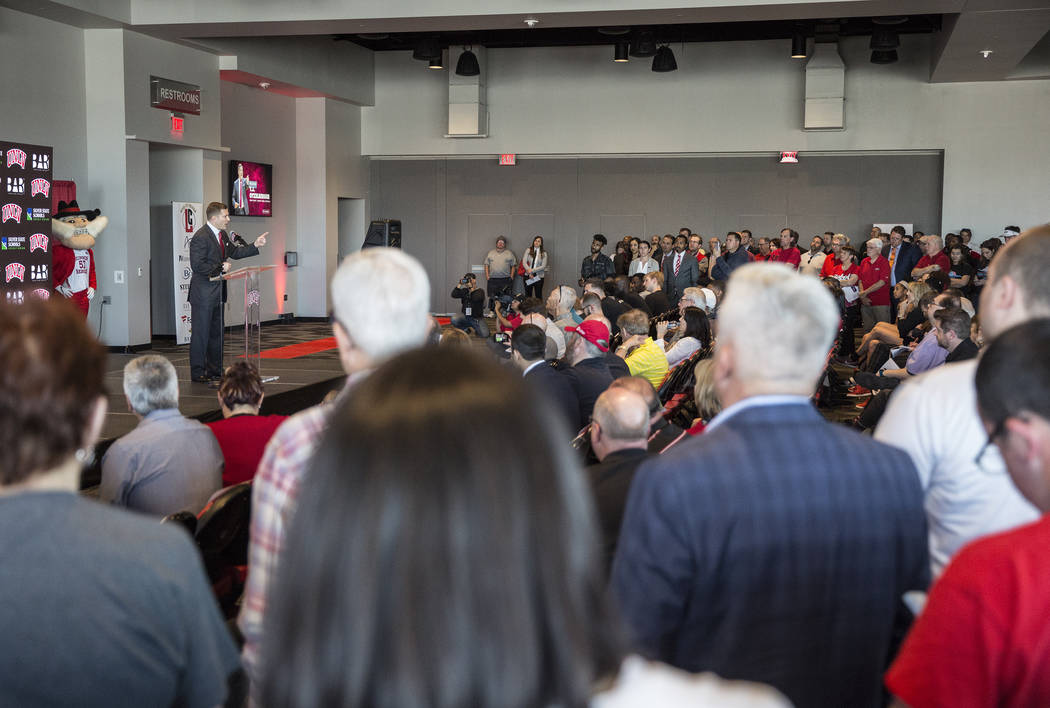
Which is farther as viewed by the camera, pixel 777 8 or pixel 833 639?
pixel 777 8

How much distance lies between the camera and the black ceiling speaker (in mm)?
15859

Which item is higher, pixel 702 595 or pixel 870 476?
pixel 870 476

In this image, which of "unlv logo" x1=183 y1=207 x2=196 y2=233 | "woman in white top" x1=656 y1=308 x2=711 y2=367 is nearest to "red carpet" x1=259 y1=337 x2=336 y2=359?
"unlv logo" x1=183 y1=207 x2=196 y2=233

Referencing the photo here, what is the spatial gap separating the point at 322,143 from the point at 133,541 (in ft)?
55.2

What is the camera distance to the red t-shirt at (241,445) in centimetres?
423

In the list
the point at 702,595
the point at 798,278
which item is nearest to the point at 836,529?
the point at 702,595

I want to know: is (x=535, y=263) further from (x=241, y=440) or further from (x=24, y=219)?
(x=241, y=440)

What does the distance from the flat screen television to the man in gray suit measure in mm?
6466

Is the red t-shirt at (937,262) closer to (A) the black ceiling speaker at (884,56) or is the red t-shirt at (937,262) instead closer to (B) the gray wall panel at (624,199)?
(A) the black ceiling speaker at (884,56)

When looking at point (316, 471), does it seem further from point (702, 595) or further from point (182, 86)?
point (182, 86)

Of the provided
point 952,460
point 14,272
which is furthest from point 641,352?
point 14,272

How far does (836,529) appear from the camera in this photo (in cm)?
183

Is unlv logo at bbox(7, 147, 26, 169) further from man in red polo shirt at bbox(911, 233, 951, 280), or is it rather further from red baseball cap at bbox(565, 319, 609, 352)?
man in red polo shirt at bbox(911, 233, 951, 280)

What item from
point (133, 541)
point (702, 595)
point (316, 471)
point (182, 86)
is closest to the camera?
point (316, 471)
